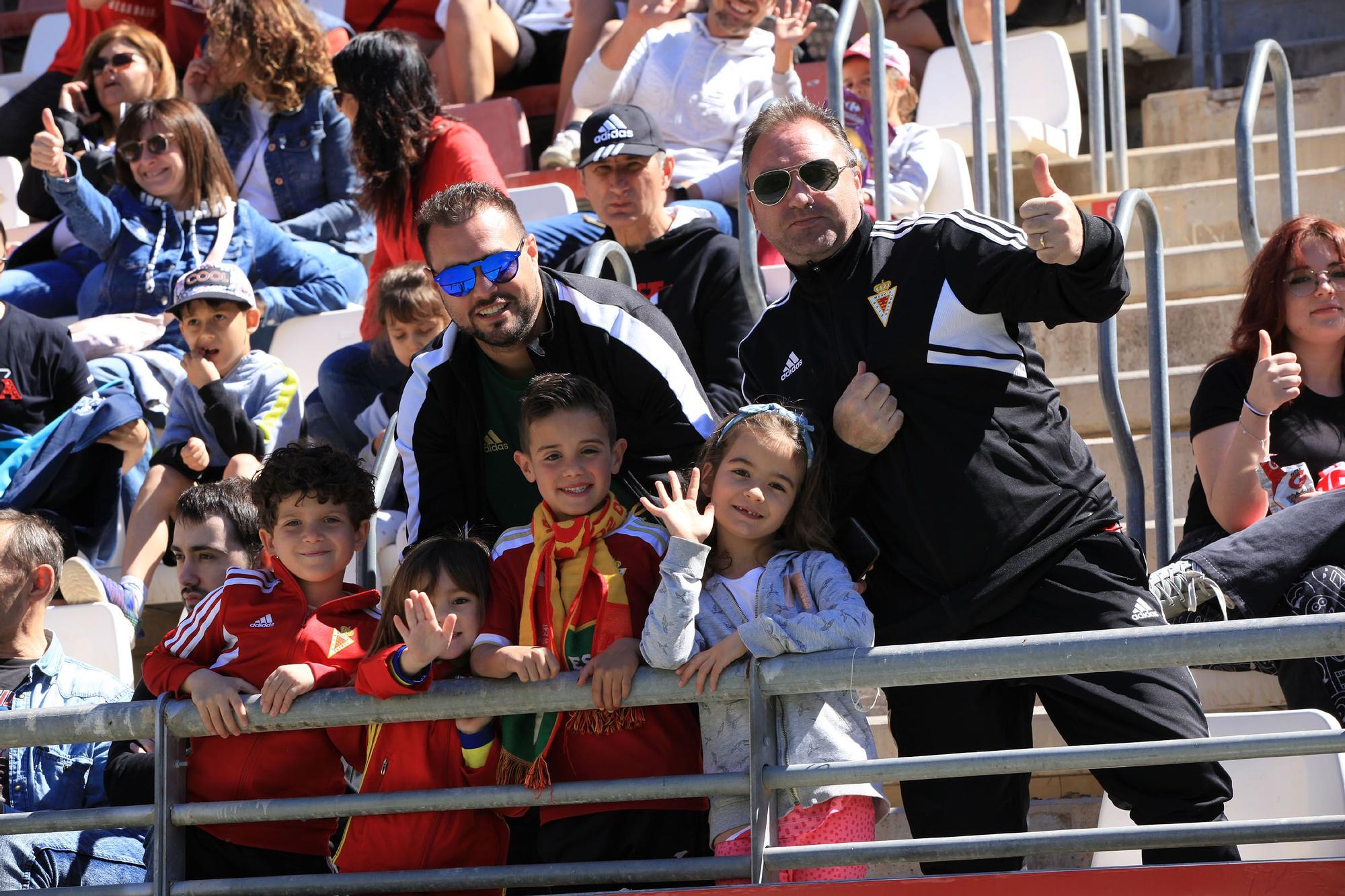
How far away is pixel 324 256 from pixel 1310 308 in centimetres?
379

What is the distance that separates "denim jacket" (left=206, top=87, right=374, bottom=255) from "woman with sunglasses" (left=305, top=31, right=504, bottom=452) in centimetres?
127

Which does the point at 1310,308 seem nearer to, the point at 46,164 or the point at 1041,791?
the point at 1041,791

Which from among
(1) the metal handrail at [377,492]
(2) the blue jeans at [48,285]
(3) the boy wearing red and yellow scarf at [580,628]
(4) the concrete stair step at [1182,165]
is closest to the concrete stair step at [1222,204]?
(4) the concrete stair step at [1182,165]

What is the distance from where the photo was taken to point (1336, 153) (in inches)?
230

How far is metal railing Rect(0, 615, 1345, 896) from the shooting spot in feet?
8.06

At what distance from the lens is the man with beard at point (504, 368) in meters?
3.42

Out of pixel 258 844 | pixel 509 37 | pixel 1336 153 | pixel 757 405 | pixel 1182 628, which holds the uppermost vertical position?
pixel 509 37

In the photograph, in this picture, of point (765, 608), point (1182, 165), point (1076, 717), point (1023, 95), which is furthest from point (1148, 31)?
point (765, 608)

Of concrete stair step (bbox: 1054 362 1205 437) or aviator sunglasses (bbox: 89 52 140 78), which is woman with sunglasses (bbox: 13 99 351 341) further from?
concrete stair step (bbox: 1054 362 1205 437)

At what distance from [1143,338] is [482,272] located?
237cm

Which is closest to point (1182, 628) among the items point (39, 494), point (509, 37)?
point (39, 494)

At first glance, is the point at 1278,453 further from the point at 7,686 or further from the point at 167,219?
the point at 167,219

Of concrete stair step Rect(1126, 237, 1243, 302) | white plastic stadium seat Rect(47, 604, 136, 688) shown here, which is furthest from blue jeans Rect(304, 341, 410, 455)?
concrete stair step Rect(1126, 237, 1243, 302)

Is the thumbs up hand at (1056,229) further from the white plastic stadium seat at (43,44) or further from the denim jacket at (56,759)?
the white plastic stadium seat at (43,44)
